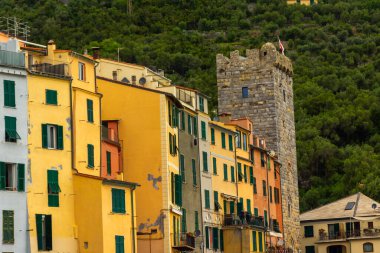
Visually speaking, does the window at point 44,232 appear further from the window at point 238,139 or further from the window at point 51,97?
the window at point 238,139

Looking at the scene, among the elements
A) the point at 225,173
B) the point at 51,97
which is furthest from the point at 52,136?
the point at 225,173

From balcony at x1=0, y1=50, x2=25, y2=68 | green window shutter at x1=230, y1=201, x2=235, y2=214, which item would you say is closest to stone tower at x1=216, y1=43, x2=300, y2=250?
green window shutter at x1=230, y1=201, x2=235, y2=214

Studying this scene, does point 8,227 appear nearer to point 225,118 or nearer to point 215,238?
point 215,238

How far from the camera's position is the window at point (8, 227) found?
64.6 m

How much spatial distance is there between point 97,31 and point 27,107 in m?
133

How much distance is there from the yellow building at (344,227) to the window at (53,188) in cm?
6025

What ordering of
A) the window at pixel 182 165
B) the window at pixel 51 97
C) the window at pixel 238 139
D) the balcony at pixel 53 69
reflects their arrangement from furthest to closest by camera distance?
the window at pixel 238 139
the window at pixel 182 165
the balcony at pixel 53 69
the window at pixel 51 97

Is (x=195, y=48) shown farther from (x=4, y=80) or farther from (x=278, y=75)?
(x=4, y=80)

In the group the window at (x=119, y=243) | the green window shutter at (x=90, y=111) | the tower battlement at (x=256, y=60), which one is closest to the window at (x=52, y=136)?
the green window shutter at (x=90, y=111)

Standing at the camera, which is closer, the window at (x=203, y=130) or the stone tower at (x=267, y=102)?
the window at (x=203, y=130)

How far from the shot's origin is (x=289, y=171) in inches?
4449

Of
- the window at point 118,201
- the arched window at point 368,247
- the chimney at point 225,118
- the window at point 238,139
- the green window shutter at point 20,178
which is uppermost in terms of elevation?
the chimney at point 225,118

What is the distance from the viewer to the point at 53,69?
Result: 2761 inches

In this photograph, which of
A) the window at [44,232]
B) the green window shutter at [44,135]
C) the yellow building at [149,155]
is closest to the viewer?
the window at [44,232]
